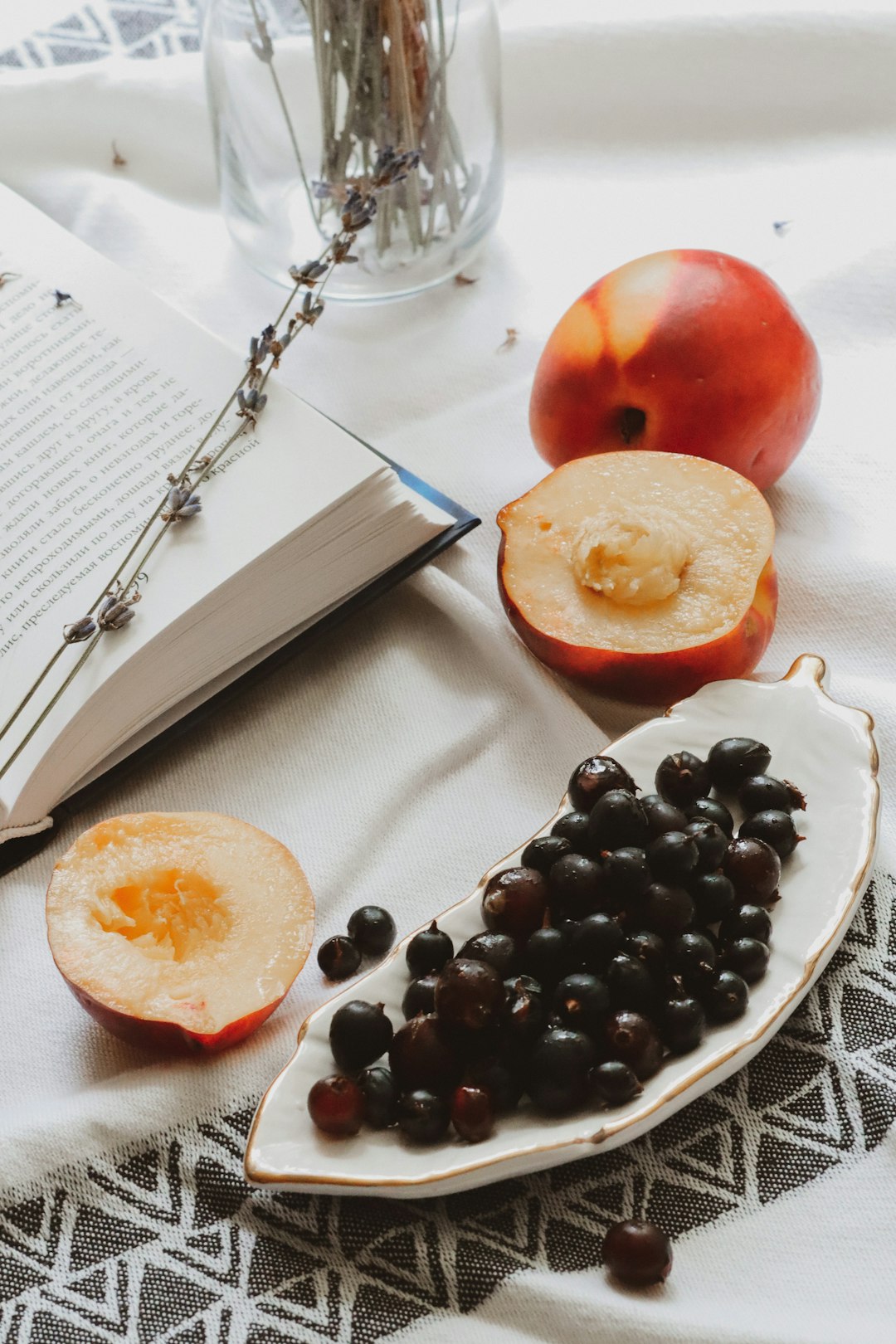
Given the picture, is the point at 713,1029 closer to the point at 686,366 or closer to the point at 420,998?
the point at 420,998

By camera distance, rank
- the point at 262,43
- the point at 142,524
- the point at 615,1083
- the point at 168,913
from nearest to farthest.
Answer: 1. the point at 615,1083
2. the point at 168,913
3. the point at 142,524
4. the point at 262,43

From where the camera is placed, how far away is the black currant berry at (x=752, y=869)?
558 millimetres

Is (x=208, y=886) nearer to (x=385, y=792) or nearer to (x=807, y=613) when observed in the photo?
(x=385, y=792)

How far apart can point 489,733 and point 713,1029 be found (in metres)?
0.23

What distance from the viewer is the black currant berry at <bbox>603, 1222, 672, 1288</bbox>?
50cm

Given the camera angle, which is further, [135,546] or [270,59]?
[270,59]

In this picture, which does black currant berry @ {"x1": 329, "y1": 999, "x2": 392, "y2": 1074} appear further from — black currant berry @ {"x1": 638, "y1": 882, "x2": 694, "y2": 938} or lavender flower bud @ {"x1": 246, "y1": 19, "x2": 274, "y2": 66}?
lavender flower bud @ {"x1": 246, "y1": 19, "x2": 274, "y2": 66}

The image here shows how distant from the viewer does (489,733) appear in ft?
2.34

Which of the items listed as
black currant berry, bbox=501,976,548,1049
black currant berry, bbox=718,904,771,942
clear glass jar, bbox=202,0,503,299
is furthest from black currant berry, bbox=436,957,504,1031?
clear glass jar, bbox=202,0,503,299

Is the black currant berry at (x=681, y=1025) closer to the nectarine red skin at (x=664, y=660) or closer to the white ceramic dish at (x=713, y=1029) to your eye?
the white ceramic dish at (x=713, y=1029)

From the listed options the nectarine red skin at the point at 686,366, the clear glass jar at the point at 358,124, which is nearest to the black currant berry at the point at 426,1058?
the nectarine red skin at the point at 686,366

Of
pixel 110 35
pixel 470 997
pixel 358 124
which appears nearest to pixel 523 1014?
pixel 470 997

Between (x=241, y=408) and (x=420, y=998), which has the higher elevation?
(x=241, y=408)

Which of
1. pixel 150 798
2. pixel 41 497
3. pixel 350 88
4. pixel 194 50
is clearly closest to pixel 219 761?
pixel 150 798
